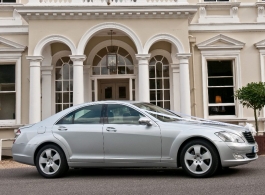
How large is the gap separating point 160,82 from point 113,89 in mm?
1931

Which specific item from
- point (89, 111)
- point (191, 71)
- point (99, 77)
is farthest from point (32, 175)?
point (191, 71)

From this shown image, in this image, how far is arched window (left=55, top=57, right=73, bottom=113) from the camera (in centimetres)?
1504

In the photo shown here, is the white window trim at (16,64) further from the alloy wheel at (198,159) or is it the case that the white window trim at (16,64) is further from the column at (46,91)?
the alloy wheel at (198,159)

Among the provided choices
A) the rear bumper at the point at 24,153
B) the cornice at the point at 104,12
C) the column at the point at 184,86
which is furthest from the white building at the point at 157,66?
the rear bumper at the point at 24,153

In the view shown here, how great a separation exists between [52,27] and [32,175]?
6.21 meters

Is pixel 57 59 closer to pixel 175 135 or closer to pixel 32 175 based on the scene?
pixel 32 175

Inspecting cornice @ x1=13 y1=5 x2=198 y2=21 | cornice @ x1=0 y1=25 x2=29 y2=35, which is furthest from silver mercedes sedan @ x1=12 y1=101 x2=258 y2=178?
cornice @ x1=0 y1=25 x2=29 y2=35

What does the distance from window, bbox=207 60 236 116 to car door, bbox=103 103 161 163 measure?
8018 mm

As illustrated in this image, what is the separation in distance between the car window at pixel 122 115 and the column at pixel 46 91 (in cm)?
762

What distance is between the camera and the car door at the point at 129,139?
707cm

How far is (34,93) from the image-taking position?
12672 millimetres

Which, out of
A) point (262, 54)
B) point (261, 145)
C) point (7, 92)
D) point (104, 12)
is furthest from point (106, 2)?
point (261, 145)

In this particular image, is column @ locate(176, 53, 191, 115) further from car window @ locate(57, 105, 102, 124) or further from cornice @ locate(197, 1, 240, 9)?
car window @ locate(57, 105, 102, 124)

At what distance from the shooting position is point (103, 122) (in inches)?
294
